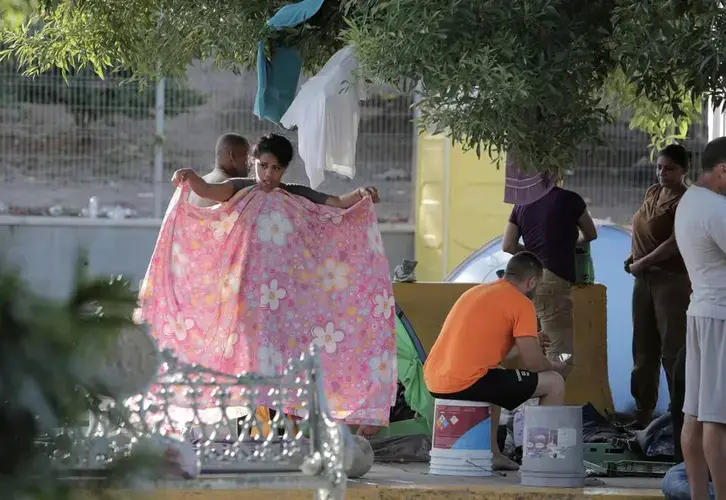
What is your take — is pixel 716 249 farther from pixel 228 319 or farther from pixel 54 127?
pixel 54 127

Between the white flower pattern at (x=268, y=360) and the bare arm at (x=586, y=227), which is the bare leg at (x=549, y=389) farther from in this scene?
the bare arm at (x=586, y=227)

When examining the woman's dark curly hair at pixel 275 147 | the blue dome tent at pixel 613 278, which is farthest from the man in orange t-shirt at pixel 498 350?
the blue dome tent at pixel 613 278

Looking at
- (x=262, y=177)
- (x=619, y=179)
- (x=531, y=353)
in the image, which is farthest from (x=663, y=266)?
(x=619, y=179)

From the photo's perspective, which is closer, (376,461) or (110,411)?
(110,411)

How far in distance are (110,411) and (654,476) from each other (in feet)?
17.3

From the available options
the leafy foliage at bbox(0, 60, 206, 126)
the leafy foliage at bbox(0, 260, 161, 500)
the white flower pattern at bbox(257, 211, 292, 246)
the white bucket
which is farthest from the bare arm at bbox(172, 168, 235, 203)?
the leafy foliage at bbox(0, 60, 206, 126)

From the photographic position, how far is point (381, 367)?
7.61 m

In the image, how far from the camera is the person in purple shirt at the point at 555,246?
8.95 meters

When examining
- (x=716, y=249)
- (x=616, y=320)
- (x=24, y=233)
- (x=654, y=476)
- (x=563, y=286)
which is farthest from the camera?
(x=616, y=320)

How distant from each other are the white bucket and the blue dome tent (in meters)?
3.00

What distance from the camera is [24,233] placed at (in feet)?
9.21

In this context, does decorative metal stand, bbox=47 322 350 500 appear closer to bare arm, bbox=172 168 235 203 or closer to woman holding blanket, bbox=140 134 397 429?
woman holding blanket, bbox=140 134 397 429

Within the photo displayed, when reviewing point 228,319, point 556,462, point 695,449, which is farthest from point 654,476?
point 228,319

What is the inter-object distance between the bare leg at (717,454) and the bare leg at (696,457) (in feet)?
0.62
